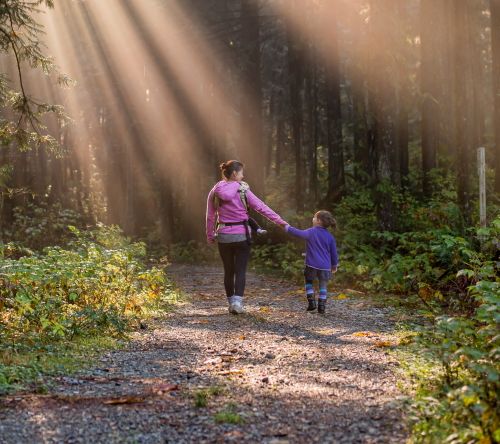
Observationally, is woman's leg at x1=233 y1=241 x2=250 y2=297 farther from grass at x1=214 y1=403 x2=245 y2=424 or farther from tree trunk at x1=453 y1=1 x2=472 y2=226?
tree trunk at x1=453 y1=1 x2=472 y2=226

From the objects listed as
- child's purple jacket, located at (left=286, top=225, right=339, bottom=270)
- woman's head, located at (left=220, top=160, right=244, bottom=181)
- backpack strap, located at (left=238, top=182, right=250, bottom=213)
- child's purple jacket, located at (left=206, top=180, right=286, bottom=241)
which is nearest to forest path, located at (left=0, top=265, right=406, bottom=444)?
child's purple jacket, located at (left=286, top=225, right=339, bottom=270)

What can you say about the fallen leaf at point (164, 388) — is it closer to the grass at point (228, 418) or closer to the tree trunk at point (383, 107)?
the grass at point (228, 418)

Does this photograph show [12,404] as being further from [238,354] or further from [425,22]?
[425,22]

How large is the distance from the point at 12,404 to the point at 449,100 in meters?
23.1

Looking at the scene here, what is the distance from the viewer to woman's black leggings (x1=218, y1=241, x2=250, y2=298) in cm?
984

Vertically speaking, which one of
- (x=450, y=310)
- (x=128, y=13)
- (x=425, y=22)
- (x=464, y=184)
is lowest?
(x=450, y=310)

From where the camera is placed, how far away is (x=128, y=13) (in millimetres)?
26172

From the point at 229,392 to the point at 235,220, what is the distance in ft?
15.6

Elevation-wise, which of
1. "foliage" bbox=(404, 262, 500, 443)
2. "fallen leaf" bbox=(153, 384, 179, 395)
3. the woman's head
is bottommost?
"fallen leaf" bbox=(153, 384, 179, 395)

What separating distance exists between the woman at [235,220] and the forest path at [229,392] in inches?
39.2

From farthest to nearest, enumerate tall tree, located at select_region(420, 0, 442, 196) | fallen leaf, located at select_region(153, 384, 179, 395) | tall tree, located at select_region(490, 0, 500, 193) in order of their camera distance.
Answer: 1. tall tree, located at select_region(420, 0, 442, 196)
2. tall tree, located at select_region(490, 0, 500, 193)
3. fallen leaf, located at select_region(153, 384, 179, 395)

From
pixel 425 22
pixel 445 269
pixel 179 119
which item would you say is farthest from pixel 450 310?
pixel 179 119

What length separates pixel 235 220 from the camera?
984 centimetres

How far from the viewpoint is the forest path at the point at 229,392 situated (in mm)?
4301
